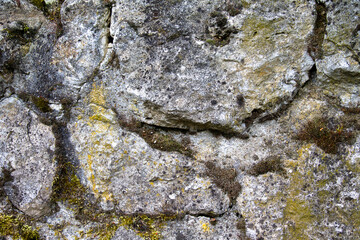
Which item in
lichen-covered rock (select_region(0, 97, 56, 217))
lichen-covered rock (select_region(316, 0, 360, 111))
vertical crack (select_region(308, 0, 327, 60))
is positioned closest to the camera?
lichen-covered rock (select_region(316, 0, 360, 111))

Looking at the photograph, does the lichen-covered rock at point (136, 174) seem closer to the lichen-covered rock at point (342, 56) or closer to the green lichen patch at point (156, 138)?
the green lichen patch at point (156, 138)

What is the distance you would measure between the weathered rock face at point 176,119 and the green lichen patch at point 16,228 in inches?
1.8

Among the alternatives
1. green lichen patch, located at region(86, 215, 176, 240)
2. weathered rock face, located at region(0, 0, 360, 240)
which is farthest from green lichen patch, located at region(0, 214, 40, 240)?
green lichen patch, located at region(86, 215, 176, 240)

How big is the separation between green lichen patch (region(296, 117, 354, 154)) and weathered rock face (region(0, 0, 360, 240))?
0.9 inches

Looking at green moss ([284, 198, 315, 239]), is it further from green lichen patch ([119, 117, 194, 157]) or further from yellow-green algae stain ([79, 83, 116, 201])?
yellow-green algae stain ([79, 83, 116, 201])

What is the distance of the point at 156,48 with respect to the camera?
241 inches

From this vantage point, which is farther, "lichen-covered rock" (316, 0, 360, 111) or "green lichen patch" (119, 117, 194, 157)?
"green lichen patch" (119, 117, 194, 157)

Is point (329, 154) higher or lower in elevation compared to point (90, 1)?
lower

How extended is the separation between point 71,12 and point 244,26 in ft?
13.5

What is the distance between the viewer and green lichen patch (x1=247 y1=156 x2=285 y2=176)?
19.1 ft

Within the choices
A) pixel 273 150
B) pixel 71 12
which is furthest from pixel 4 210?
pixel 273 150

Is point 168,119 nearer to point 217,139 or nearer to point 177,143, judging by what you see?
point 177,143

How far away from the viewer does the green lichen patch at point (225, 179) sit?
5.95 metres

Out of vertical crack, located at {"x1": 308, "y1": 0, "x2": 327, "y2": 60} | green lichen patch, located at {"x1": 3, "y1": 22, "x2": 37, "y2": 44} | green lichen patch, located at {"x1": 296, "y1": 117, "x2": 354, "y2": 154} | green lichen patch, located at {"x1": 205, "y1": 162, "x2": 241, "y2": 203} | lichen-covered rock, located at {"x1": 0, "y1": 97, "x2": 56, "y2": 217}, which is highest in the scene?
green lichen patch, located at {"x1": 3, "y1": 22, "x2": 37, "y2": 44}
